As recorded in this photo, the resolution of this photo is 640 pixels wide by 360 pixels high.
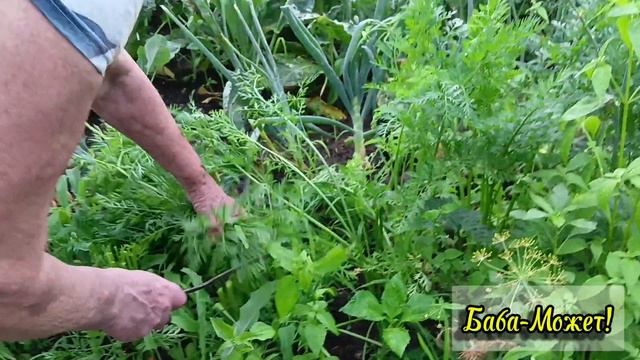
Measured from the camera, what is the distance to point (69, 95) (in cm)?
89

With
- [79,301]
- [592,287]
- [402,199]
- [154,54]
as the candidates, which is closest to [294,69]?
[154,54]

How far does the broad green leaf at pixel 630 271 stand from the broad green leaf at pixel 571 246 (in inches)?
3.1

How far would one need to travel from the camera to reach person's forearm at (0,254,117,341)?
3.34ft

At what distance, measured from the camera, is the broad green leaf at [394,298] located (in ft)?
4.13

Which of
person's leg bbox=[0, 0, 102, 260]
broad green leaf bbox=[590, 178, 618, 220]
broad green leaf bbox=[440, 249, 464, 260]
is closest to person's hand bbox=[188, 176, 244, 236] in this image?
broad green leaf bbox=[440, 249, 464, 260]

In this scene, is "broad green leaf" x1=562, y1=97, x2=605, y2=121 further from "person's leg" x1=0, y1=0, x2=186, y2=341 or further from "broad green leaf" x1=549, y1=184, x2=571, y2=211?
"person's leg" x1=0, y1=0, x2=186, y2=341

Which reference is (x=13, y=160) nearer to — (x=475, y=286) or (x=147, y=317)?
(x=147, y=317)

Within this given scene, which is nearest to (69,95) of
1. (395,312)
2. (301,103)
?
(395,312)

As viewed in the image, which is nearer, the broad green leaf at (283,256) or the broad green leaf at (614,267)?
the broad green leaf at (614,267)

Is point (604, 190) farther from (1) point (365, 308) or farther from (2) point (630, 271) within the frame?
(1) point (365, 308)

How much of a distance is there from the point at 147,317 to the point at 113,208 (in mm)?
380

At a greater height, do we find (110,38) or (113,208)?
(110,38)

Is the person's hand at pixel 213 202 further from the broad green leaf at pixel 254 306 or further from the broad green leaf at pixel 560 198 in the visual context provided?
Result: the broad green leaf at pixel 560 198

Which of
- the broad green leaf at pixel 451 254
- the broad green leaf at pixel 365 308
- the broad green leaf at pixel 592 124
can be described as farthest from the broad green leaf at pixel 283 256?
the broad green leaf at pixel 592 124
